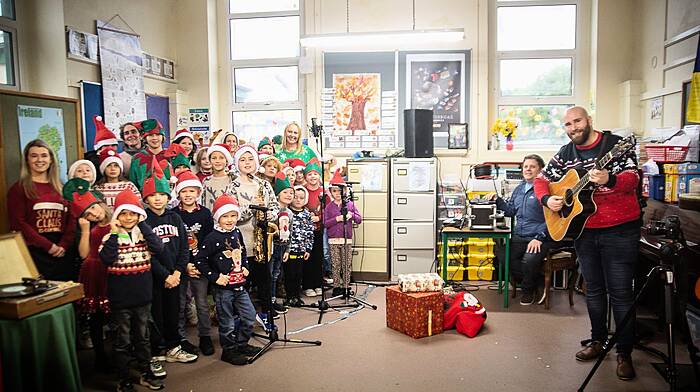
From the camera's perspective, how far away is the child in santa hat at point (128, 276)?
3.04 metres

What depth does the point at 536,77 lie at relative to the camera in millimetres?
6414

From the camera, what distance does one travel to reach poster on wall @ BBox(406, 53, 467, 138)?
6.33 metres

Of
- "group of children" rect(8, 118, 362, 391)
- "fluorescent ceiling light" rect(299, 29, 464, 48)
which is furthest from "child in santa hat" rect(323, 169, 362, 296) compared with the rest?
"fluorescent ceiling light" rect(299, 29, 464, 48)

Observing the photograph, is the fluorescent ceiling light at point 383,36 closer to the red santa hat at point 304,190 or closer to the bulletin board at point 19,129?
the red santa hat at point 304,190

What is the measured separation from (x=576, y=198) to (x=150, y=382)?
2.85 m

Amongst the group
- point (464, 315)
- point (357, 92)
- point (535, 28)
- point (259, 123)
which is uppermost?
point (535, 28)

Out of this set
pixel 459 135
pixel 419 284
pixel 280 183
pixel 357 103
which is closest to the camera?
pixel 419 284

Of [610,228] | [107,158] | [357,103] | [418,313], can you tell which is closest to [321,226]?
[418,313]

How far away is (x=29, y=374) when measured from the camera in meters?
2.56

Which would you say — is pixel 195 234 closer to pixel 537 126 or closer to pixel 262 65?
pixel 262 65

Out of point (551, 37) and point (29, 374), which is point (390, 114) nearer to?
point (551, 37)

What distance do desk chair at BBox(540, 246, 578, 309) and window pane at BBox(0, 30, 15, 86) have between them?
15.7ft

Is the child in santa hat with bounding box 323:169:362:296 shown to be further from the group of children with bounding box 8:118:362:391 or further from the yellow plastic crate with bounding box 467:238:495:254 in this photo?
the yellow plastic crate with bounding box 467:238:495:254

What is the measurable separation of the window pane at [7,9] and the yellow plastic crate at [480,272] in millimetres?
4873
